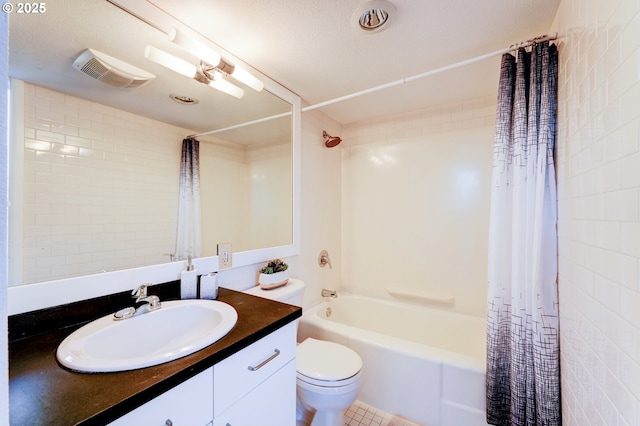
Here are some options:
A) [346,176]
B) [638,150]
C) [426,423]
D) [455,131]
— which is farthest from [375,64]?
[426,423]

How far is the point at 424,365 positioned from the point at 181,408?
4.43 ft

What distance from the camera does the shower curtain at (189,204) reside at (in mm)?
1327

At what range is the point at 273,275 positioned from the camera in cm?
163

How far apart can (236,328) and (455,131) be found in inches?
85.6

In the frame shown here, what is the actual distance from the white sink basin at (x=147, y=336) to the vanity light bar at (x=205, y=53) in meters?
1.13

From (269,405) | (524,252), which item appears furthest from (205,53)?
(524,252)

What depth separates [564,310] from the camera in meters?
1.15

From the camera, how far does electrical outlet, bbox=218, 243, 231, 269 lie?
4.75ft

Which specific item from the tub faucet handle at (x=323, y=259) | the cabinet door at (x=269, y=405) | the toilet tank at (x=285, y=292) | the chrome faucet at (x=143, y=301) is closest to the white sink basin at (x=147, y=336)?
the chrome faucet at (x=143, y=301)

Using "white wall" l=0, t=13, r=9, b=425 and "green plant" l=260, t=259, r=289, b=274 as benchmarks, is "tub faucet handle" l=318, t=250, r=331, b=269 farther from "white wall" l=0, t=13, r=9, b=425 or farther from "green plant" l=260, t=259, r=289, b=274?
"white wall" l=0, t=13, r=9, b=425

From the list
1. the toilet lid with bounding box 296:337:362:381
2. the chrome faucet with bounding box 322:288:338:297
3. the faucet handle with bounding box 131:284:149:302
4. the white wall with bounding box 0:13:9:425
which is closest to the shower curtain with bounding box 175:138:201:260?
the faucet handle with bounding box 131:284:149:302

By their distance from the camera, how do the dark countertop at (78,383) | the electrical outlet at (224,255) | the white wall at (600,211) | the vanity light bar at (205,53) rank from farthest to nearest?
the electrical outlet at (224,255), the vanity light bar at (205,53), the white wall at (600,211), the dark countertop at (78,383)

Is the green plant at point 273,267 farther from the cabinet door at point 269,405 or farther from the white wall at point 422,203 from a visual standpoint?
the white wall at point 422,203

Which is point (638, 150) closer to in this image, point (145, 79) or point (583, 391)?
point (583, 391)
